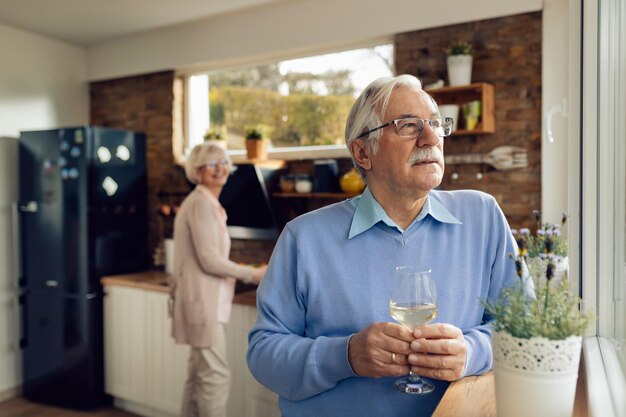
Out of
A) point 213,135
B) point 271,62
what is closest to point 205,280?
point 213,135

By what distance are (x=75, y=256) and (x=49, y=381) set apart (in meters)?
0.91

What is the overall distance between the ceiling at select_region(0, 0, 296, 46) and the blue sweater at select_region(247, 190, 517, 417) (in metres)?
2.72

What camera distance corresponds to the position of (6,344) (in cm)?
422

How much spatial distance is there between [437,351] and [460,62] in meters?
2.26

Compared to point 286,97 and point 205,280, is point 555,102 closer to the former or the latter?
point 286,97

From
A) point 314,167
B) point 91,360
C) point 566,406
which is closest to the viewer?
point 566,406

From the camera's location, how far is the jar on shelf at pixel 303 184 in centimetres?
365

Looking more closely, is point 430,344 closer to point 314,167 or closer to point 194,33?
point 314,167

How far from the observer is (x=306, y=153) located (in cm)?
388

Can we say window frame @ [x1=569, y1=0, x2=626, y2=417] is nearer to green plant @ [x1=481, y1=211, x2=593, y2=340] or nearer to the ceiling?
green plant @ [x1=481, y1=211, x2=593, y2=340]

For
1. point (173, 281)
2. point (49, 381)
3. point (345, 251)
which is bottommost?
point (49, 381)

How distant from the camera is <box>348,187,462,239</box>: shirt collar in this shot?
4.51ft

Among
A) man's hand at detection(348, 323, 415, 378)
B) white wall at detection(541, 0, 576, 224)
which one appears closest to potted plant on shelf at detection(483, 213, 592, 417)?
man's hand at detection(348, 323, 415, 378)

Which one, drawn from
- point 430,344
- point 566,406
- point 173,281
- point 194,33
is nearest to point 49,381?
point 173,281
